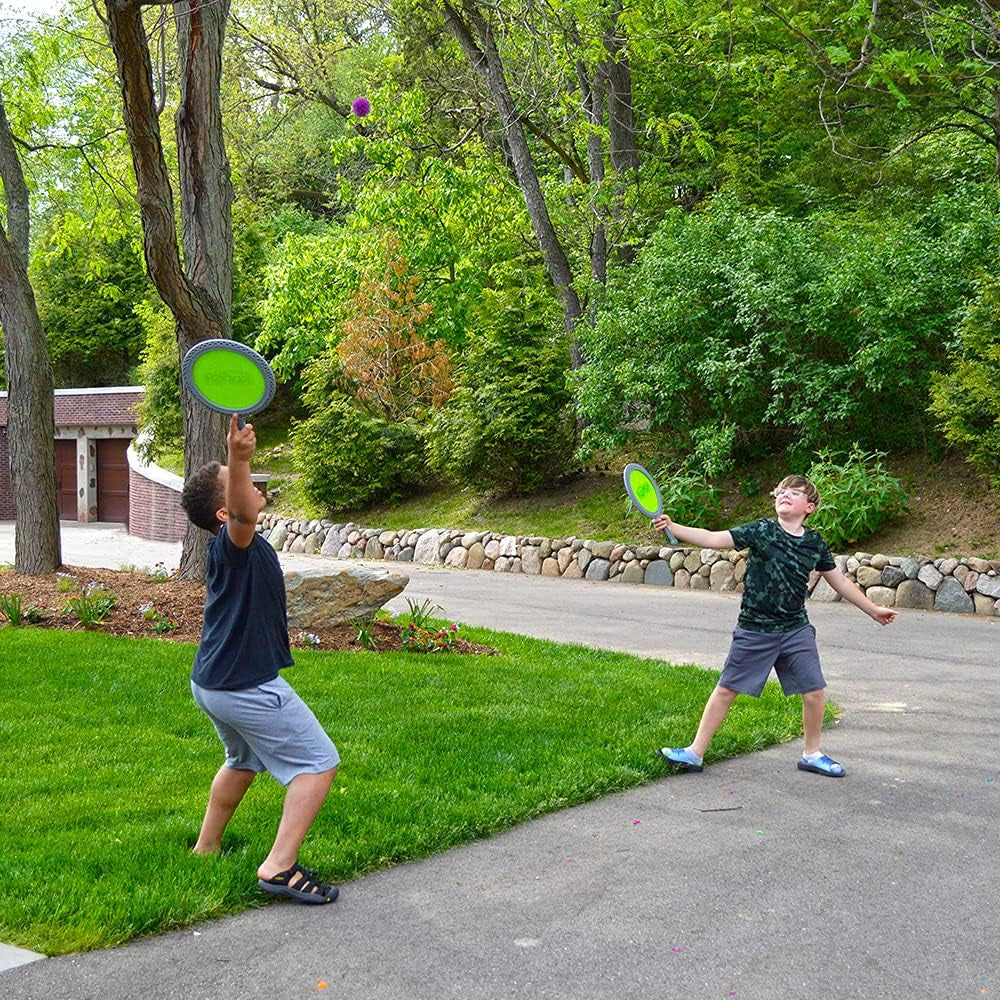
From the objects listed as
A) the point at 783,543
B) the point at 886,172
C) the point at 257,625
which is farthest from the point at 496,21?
the point at 257,625

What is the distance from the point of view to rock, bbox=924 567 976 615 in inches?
483

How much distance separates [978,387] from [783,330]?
3.22 metres

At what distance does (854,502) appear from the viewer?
13531 millimetres

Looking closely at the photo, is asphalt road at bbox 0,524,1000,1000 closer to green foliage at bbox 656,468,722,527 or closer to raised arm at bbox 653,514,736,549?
raised arm at bbox 653,514,736,549

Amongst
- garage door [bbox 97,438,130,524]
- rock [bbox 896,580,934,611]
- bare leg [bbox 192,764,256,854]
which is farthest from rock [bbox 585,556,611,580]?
garage door [bbox 97,438,130,524]

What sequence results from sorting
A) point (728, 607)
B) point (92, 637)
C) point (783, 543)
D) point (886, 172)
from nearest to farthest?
point (783, 543)
point (92, 637)
point (728, 607)
point (886, 172)

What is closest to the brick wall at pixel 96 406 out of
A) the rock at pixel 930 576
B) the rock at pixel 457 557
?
the rock at pixel 457 557

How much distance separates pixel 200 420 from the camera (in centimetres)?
1031

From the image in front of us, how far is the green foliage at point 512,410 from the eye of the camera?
1853 centimetres

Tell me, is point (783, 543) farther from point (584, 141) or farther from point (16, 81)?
point (584, 141)

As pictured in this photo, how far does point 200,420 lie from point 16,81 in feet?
24.7

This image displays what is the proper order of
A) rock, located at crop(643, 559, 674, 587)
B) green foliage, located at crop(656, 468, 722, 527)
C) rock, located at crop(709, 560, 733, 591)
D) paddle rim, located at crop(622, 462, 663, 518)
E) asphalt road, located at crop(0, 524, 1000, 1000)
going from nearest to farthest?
1. asphalt road, located at crop(0, 524, 1000, 1000)
2. paddle rim, located at crop(622, 462, 663, 518)
3. rock, located at crop(709, 560, 733, 591)
4. rock, located at crop(643, 559, 674, 587)
5. green foliage, located at crop(656, 468, 722, 527)

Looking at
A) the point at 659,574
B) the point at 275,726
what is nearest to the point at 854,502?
the point at 659,574

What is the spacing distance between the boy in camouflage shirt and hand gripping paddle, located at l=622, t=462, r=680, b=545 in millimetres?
231
